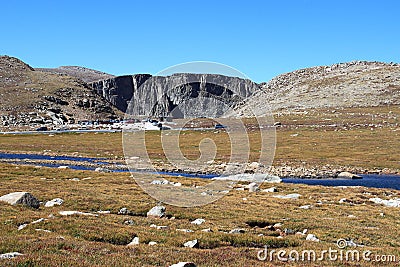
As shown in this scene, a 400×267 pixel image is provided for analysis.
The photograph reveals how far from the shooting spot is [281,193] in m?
53.5

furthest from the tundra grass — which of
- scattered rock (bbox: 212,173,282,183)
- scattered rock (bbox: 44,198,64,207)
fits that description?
scattered rock (bbox: 212,173,282,183)

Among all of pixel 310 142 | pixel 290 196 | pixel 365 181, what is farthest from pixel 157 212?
pixel 310 142

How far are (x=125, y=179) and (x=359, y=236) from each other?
138 feet

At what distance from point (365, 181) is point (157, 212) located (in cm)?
4961

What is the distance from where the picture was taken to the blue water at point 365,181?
221 ft

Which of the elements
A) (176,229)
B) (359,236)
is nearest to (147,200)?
(176,229)

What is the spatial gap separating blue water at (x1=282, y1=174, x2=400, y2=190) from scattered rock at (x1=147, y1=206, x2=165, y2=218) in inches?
1621

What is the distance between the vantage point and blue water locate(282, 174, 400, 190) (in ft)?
221

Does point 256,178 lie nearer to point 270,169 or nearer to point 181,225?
point 270,169

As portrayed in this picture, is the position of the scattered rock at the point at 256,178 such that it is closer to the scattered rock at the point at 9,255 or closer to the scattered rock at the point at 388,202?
the scattered rock at the point at 388,202

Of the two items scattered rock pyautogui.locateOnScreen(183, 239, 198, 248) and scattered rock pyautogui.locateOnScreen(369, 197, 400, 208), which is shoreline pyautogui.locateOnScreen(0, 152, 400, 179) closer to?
scattered rock pyautogui.locateOnScreen(369, 197, 400, 208)

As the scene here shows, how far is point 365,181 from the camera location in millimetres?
70438

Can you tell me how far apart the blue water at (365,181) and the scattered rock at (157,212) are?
41.2m

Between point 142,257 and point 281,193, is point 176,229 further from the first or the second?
point 281,193
